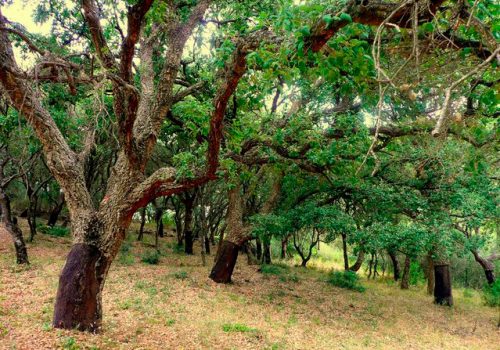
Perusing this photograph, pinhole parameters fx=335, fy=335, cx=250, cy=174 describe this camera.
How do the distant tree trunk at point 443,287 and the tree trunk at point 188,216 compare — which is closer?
the distant tree trunk at point 443,287

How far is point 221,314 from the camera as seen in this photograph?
29.0ft

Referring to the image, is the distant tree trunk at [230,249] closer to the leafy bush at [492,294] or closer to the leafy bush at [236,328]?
the leafy bush at [236,328]

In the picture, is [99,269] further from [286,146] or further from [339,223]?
[339,223]

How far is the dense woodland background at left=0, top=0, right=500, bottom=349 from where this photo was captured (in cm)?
331

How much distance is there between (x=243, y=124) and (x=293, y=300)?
6.99 meters

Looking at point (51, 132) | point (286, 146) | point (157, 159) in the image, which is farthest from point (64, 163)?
point (157, 159)

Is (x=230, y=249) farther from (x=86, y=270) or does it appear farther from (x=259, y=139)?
(x=86, y=270)

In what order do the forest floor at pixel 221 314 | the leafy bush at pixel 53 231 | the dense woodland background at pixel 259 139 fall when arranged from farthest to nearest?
the leafy bush at pixel 53 231 < the forest floor at pixel 221 314 < the dense woodland background at pixel 259 139

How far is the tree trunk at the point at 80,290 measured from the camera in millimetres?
5648

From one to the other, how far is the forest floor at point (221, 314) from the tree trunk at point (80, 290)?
21 centimetres

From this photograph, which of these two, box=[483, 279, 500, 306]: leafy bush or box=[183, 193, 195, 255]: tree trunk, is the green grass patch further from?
box=[483, 279, 500, 306]: leafy bush

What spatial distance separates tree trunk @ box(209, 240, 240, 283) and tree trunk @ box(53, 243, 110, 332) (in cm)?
687

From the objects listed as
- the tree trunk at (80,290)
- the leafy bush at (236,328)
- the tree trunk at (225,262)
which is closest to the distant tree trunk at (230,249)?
the tree trunk at (225,262)

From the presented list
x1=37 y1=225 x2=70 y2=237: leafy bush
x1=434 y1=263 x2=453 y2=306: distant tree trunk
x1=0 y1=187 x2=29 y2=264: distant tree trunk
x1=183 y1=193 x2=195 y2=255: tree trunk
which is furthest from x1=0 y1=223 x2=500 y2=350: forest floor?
x1=183 y1=193 x2=195 y2=255: tree trunk
